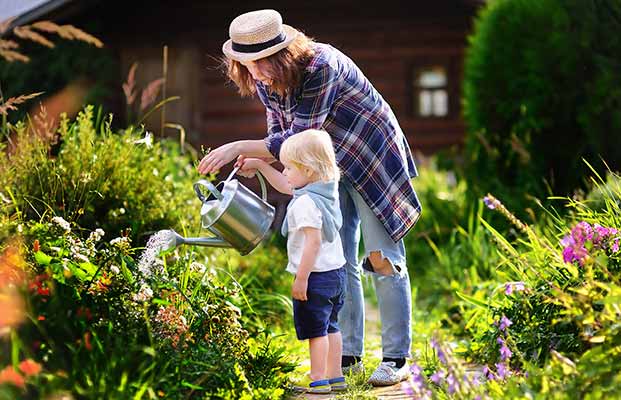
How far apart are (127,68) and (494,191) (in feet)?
20.6

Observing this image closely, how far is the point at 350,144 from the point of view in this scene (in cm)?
431

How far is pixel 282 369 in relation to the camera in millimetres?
4117

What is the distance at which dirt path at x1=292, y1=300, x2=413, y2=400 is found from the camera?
4.00 metres

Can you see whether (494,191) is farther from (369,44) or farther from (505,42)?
(369,44)

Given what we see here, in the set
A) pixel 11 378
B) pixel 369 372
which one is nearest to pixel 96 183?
pixel 369 372

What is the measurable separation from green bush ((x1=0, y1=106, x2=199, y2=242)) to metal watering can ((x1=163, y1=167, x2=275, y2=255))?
0.77m

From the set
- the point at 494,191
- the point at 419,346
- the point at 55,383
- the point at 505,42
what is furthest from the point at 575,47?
the point at 55,383

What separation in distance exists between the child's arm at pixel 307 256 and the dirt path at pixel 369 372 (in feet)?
1.43

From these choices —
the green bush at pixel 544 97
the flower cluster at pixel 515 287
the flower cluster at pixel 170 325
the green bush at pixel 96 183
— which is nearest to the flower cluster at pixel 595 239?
the flower cluster at pixel 515 287

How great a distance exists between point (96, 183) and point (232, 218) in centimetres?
135

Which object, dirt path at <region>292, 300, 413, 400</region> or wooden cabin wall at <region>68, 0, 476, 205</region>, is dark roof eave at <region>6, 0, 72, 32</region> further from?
dirt path at <region>292, 300, 413, 400</region>

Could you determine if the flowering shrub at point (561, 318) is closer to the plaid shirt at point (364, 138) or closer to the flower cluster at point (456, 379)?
the flower cluster at point (456, 379)

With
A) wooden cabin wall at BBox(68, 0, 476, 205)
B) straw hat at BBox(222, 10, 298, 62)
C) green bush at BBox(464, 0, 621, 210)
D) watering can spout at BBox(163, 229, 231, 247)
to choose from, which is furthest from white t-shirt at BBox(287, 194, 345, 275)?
wooden cabin wall at BBox(68, 0, 476, 205)

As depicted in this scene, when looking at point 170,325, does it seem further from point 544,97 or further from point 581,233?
point 544,97
